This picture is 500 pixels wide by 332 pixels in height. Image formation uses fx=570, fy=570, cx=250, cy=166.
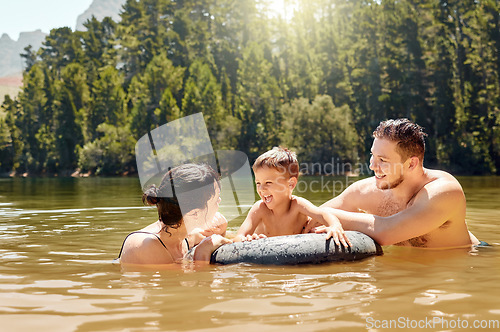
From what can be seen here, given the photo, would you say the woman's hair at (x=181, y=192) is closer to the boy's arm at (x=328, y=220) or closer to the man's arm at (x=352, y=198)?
the boy's arm at (x=328, y=220)

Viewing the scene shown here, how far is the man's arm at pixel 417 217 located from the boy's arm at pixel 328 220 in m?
0.37

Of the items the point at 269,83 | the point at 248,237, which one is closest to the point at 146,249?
the point at 248,237

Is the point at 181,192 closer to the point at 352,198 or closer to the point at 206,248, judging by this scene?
the point at 206,248

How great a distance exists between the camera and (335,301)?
403cm

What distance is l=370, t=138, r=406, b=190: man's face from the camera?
5918 mm

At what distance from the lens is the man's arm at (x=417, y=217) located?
19.3ft

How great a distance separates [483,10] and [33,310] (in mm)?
50493

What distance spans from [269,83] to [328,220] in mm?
54792

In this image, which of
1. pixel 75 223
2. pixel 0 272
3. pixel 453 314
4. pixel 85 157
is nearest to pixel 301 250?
pixel 453 314

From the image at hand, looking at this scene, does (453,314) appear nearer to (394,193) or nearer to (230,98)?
(394,193)

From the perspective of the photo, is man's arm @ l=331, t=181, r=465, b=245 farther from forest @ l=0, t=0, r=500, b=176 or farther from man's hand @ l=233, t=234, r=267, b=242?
forest @ l=0, t=0, r=500, b=176

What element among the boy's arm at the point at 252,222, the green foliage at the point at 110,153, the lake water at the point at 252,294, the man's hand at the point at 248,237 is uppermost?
the green foliage at the point at 110,153

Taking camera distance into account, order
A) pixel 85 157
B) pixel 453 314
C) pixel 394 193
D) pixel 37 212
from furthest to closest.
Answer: pixel 85 157, pixel 37 212, pixel 394 193, pixel 453 314

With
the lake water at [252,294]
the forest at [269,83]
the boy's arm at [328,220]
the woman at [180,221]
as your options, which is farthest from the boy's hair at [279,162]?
the forest at [269,83]
